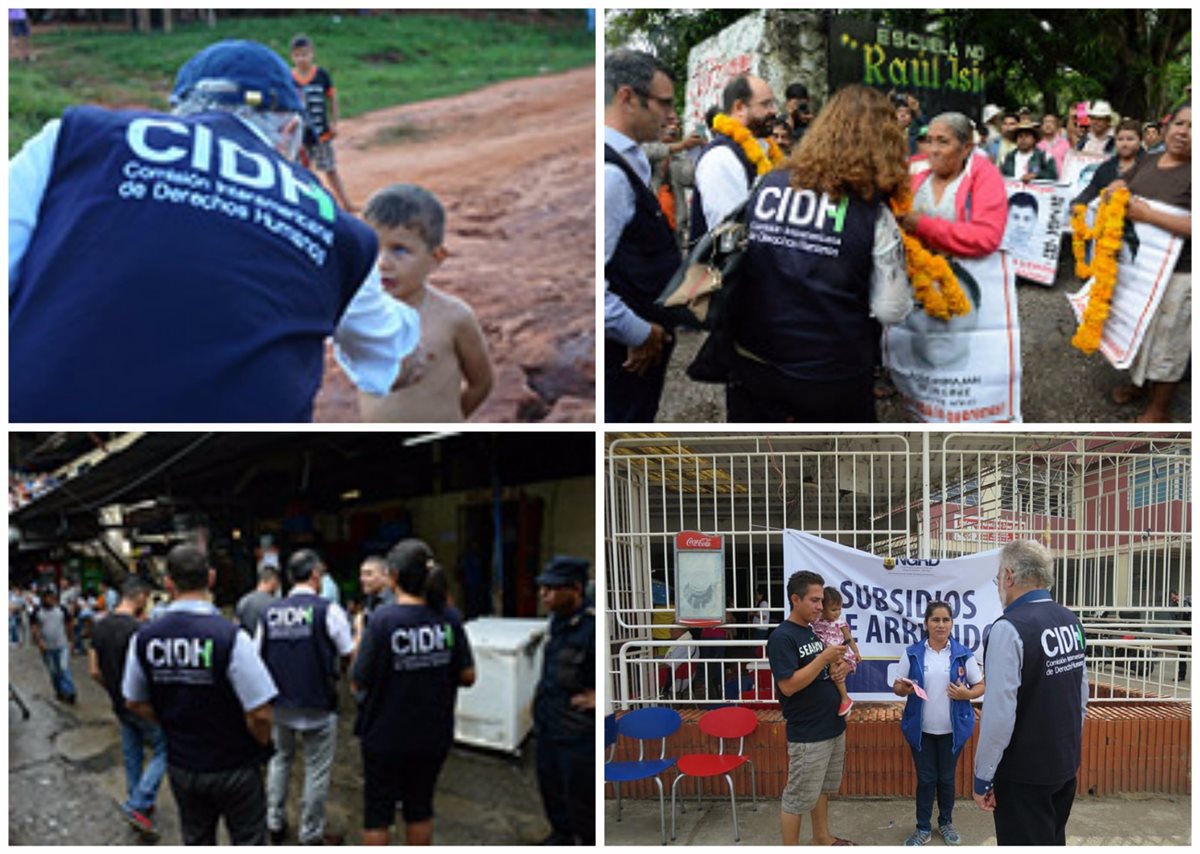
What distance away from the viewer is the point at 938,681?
10.2 ft

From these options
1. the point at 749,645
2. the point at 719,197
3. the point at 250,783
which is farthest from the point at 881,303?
the point at 250,783

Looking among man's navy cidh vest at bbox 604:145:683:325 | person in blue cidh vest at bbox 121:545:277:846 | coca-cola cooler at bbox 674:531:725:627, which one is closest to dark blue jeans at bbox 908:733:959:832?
coca-cola cooler at bbox 674:531:725:627

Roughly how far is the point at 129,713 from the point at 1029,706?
3.01 metres

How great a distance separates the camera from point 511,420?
320cm

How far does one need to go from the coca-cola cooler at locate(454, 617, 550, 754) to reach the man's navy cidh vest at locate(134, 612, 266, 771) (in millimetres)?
1234

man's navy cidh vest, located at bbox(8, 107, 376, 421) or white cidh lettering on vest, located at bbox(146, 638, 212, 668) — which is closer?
man's navy cidh vest, located at bbox(8, 107, 376, 421)

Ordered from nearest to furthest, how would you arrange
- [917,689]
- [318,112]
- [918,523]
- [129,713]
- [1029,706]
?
[1029,706] → [917,689] → [318,112] → [129,713] → [918,523]

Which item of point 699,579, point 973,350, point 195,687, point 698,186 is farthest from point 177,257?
point 973,350

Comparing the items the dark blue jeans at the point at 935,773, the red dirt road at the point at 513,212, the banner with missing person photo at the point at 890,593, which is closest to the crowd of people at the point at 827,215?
the red dirt road at the point at 513,212

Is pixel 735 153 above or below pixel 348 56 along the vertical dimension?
below

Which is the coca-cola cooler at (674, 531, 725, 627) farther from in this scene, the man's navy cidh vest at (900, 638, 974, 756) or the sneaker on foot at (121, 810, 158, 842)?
the sneaker on foot at (121, 810, 158, 842)

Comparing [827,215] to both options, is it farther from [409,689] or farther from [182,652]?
[182,652]

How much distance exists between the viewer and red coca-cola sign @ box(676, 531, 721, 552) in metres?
3.36

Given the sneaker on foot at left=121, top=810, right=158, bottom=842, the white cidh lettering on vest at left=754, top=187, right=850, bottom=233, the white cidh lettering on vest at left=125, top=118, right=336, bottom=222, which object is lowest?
the sneaker on foot at left=121, top=810, right=158, bottom=842
